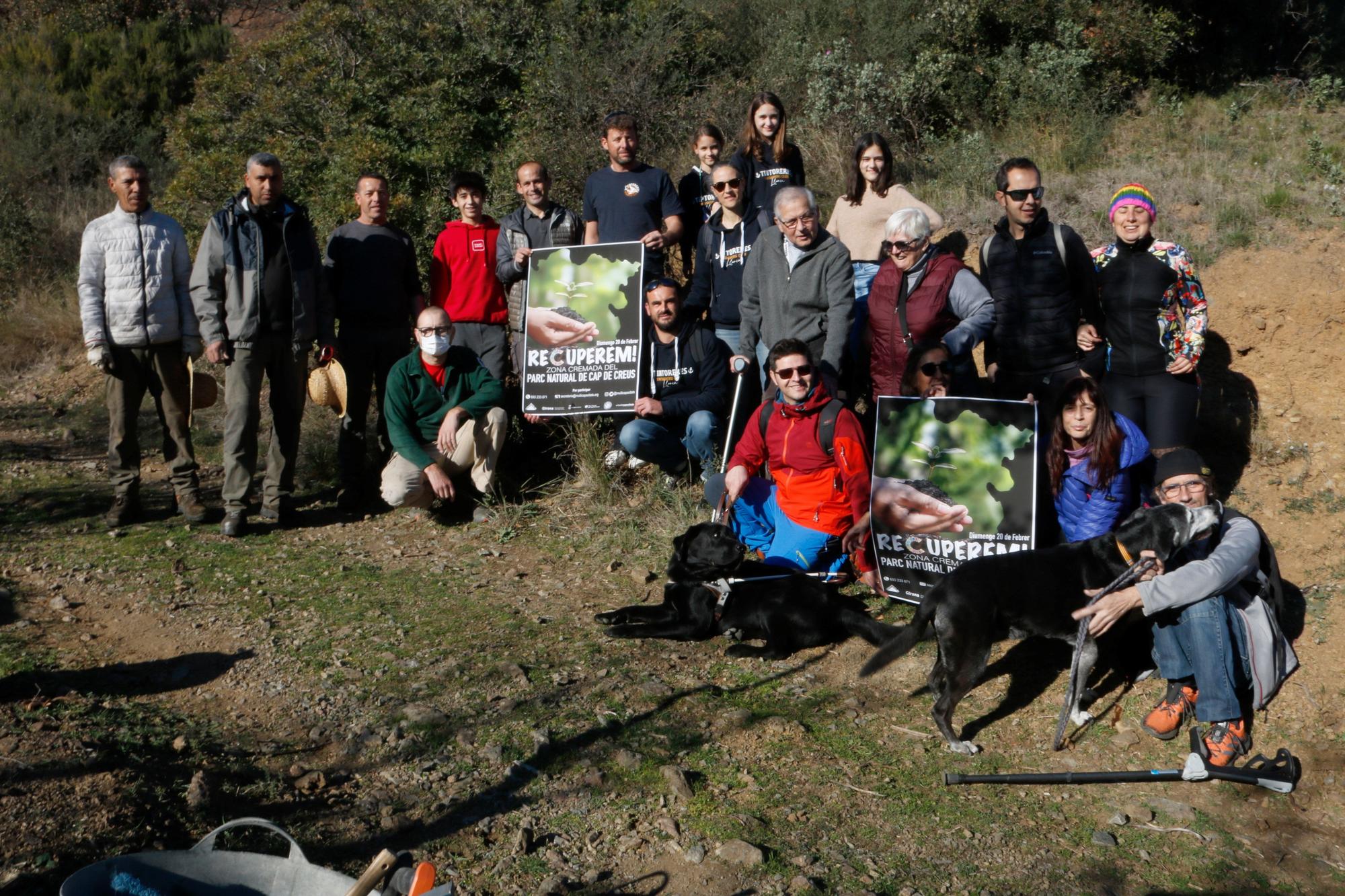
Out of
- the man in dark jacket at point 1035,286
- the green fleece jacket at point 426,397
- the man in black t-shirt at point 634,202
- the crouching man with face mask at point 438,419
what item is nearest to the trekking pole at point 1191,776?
the man in dark jacket at point 1035,286

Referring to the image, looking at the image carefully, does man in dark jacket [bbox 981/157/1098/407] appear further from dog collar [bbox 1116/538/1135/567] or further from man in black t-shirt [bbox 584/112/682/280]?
man in black t-shirt [bbox 584/112/682/280]

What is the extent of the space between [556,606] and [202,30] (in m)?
15.7

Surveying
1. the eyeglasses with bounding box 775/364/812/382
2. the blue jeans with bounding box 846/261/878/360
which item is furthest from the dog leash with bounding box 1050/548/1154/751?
the blue jeans with bounding box 846/261/878/360

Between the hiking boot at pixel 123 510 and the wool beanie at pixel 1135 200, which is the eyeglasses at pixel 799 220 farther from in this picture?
the hiking boot at pixel 123 510

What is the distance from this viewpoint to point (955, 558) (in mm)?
5707

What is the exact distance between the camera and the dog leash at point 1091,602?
4.54 metres

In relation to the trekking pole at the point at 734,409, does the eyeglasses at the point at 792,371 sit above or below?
above

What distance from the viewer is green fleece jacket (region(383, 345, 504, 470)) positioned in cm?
735

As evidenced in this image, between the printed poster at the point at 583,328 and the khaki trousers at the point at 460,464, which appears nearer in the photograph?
the khaki trousers at the point at 460,464

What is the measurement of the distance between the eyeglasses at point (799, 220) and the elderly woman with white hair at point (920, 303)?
46cm

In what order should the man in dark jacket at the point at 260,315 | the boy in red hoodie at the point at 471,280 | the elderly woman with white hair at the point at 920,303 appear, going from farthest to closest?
the boy in red hoodie at the point at 471,280 → the man in dark jacket at the point at 260,315 → the elderly woman with white hair at the point at 920,303

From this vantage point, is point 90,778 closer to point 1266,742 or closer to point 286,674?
point 286,674

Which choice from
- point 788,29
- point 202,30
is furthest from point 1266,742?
point 202,30

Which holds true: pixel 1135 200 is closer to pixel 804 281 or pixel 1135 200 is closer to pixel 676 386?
pixel 804 281
